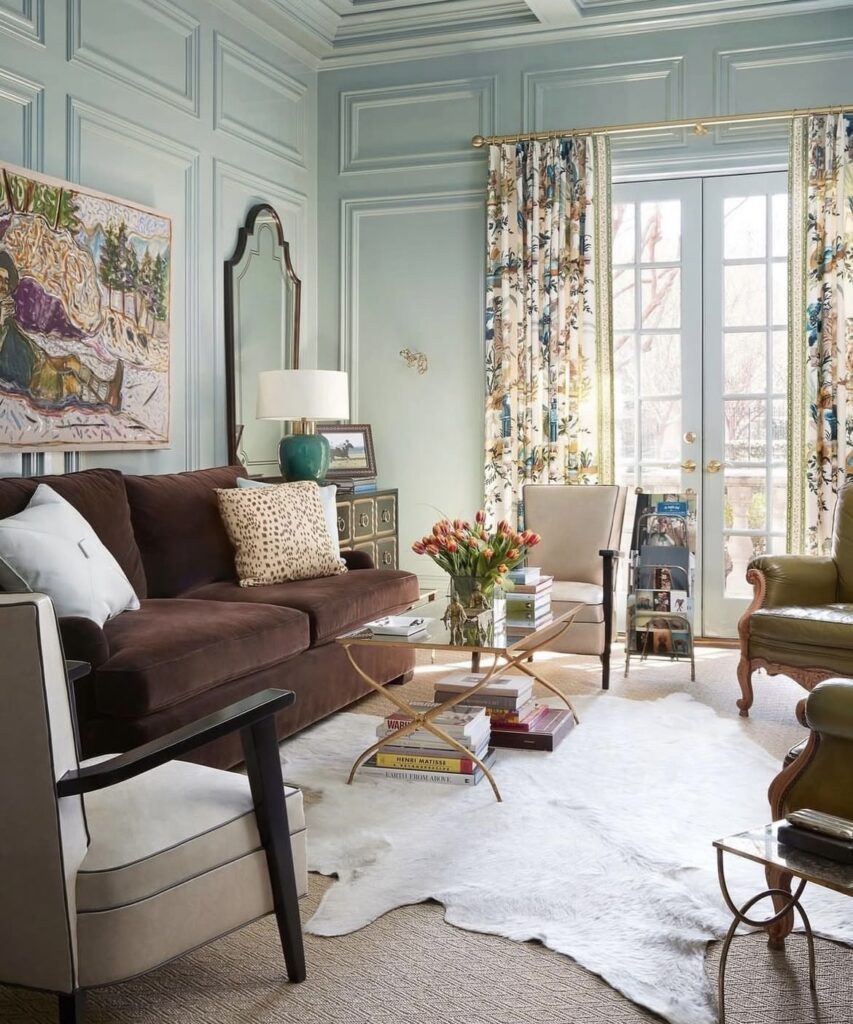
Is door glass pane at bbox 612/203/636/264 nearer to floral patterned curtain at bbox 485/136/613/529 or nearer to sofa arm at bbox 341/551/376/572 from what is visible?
floral patterned curtain at bbox 485/136/613/529

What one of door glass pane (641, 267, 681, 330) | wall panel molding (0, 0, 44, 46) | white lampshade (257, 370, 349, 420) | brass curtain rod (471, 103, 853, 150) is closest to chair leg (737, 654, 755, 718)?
door glass pane (641, 267, 681, 330)

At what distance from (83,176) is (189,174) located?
2.74 ft

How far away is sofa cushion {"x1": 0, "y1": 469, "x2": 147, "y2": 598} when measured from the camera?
3.73 metres

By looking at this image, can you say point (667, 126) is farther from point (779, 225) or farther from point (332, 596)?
point (332, 596)

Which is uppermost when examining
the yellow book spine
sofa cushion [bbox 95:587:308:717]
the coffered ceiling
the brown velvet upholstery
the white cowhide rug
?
the coffered ceiling

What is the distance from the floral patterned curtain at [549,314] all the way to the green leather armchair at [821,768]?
3.51m

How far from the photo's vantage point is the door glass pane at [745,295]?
5777 mm

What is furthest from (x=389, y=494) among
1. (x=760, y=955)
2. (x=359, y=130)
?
(x=760, y=955)

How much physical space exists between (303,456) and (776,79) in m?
3.17

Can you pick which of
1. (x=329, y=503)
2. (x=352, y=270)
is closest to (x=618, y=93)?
(x=352, y=270)

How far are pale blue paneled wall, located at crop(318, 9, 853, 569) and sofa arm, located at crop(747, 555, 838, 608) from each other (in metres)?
2.14

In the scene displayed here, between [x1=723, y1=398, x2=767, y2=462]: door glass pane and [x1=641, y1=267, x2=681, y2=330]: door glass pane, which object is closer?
[x1=723, y1=398, x2=767, y2=462]: door glass pane

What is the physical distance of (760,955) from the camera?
2.32 meters

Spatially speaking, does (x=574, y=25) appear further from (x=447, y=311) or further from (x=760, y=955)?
(x=760, y=955)
